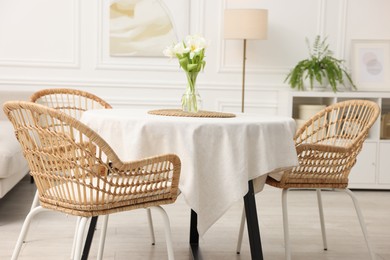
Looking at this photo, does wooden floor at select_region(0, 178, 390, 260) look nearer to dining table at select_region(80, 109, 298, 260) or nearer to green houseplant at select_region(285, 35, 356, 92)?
dining table at select_region(80, 109, 298, 260)

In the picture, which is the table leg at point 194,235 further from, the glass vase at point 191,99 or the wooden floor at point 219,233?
the glass vase at point 191,99

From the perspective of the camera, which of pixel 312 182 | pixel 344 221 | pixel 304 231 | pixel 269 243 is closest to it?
pixel 312 182

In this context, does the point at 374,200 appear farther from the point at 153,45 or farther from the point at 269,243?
the point at 153,45

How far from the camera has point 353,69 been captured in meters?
5.23

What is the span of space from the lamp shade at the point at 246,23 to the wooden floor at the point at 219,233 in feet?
4.14

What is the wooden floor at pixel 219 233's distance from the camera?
3117mm

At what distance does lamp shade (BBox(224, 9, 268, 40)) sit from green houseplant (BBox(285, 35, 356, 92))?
1.45 feet

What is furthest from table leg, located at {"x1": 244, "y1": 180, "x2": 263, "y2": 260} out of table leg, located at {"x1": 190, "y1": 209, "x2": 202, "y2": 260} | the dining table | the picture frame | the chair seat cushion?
the picture frame

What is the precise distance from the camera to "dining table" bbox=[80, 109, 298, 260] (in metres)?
2.32

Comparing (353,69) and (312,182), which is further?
(353,69)

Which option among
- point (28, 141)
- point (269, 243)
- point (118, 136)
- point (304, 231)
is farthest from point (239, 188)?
point (304, 231)

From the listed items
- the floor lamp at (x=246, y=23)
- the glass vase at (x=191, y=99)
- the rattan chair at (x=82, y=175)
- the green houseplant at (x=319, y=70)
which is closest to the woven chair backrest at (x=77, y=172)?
the rattan chair at (x=82, y=175)

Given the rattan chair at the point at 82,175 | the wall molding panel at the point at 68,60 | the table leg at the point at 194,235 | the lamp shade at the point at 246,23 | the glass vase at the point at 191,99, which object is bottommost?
the table leg at the point at 194,235

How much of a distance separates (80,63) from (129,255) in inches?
96.8
